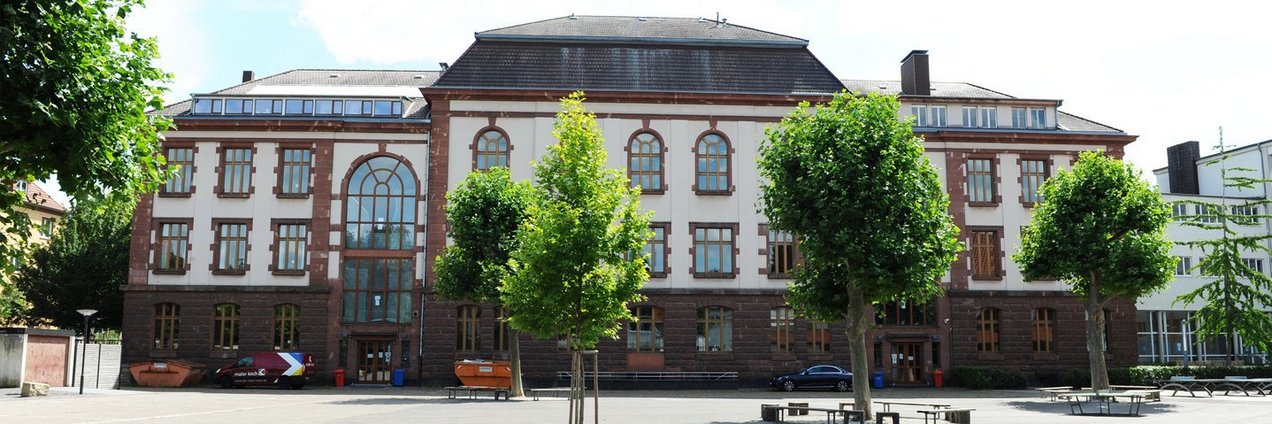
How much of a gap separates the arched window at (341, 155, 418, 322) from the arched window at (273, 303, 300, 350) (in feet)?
6.18

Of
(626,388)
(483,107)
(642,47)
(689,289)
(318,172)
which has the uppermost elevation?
(642,47)

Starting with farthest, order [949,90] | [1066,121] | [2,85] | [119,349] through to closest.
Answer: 1. [949,90]
2. [1066,121]
3. [119,349]
4. [2,85]

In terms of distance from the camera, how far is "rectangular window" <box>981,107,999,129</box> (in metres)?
Result: 43.4

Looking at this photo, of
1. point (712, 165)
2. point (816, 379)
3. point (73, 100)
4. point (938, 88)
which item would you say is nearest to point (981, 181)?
point (938, 88)

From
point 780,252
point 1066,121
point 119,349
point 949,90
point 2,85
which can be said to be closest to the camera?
point 2,85

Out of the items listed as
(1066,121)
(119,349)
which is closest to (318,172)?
(119,349)

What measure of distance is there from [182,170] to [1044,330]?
36017 millimetres

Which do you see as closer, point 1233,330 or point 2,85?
point 2,85

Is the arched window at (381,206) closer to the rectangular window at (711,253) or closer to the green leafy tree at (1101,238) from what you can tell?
the rectangular window at (711,253)

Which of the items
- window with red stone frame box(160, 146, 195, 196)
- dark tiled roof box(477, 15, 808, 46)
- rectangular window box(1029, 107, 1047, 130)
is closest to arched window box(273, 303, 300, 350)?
window with red stone frame box(160, 146, 195, 196)

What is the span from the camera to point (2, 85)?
12.3m

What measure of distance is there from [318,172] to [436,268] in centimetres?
917

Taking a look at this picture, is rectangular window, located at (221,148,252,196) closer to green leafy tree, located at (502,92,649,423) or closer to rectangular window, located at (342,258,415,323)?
rectangular window, located at (342,258,415,323)

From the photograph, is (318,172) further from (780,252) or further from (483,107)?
(780,252)
